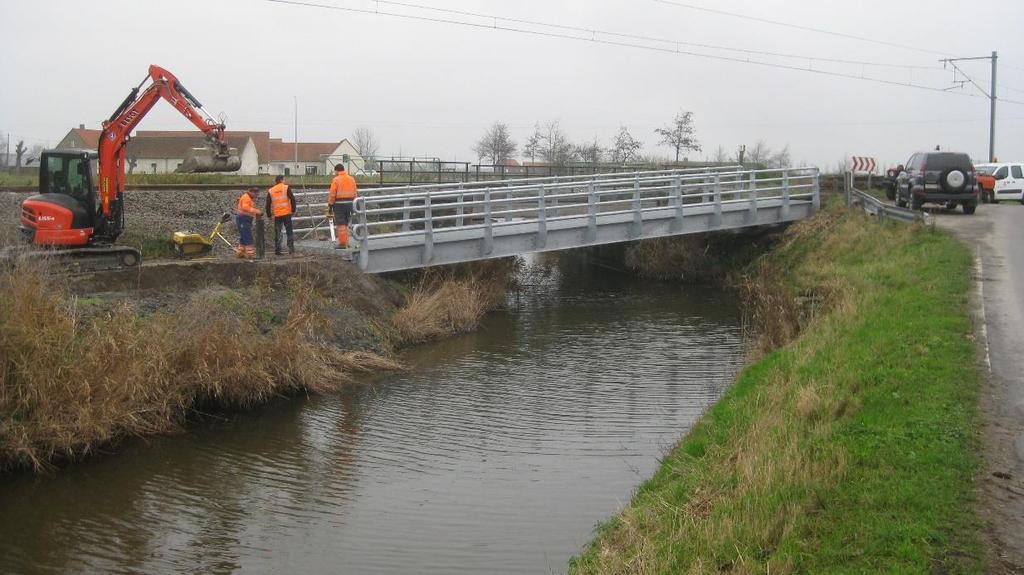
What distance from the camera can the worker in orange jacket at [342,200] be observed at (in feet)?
61.9

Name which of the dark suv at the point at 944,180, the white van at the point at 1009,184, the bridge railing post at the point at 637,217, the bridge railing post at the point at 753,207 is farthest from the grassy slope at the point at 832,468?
the white van at the point at 1009,184

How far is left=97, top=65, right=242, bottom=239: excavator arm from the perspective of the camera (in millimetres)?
16453

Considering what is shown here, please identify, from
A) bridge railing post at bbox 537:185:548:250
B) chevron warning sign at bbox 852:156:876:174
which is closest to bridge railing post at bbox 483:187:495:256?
bridge railing post at bbox 537:185:548:250

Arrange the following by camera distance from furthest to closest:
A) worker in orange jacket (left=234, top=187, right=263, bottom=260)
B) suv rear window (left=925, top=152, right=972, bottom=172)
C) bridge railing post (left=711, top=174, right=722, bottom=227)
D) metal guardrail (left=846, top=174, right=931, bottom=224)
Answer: bridge railing post (left=711, top=174, right=722, bottom=227), suv rear window (left=925, top=152, right=972, bottom=172), metal guardrail (left=846, top=174, right=931, bottom=224), worker in orange jacket (left=234, top=187, right=263, bottom=260)

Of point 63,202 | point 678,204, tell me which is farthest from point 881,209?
point 63,202

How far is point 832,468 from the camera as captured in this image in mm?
7398

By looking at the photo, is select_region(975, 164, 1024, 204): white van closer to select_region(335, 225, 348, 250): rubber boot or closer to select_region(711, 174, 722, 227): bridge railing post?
select_region(711, 174, 722, 227): bridge railing post

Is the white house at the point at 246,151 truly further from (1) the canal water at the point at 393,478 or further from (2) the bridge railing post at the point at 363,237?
(1) the canal water at the point at 393,478

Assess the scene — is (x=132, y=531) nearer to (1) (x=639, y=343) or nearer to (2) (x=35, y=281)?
(2) (x=35, y=281)

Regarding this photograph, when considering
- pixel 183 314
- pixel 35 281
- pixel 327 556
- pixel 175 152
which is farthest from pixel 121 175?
pixel 175 152

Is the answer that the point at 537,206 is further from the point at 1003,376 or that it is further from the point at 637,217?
the point at 1003,376

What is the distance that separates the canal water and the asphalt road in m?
3.47

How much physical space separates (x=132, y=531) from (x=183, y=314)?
4.79 meters

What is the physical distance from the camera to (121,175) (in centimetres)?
1700
